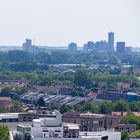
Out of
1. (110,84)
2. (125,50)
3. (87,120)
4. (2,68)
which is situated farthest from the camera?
(125,50)

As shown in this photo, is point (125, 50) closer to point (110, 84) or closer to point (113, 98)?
point (110, 84)

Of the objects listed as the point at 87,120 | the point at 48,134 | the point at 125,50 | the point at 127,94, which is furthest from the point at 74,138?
the point at 125,50

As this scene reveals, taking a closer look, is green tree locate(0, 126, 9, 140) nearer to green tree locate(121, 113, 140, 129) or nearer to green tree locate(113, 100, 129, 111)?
green tree locate(121, 113, 140, 129)

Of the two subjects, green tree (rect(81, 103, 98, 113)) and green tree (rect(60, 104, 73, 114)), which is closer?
green tree (rect(81, 103, 98, 113))

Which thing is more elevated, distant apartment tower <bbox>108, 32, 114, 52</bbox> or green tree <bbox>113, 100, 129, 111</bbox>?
green tree <bbox>113, 100, 129, 111</bbox>


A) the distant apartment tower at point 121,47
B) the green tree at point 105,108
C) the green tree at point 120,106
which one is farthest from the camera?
the distant apartment tower at point 121,47

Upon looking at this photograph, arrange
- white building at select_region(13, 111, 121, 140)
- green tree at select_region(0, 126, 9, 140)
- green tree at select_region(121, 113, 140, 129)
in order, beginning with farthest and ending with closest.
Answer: green tree at select_region(121, 113, 140, 129), green tree at select_region(0, 126, 9, 140), white building at select_region(13, 111, 121, 140)

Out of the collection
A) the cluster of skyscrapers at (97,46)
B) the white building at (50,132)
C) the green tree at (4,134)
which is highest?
the white building at (50,132)

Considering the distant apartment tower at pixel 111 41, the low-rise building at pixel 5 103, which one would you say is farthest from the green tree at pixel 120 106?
the distant apartment tower at pixel 111 41

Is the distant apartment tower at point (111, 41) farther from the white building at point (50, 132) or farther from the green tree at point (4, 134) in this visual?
the white building at point (50, 132)

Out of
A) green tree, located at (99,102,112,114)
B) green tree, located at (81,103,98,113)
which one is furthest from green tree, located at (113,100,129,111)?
green tree, located at (81,103,98,113)

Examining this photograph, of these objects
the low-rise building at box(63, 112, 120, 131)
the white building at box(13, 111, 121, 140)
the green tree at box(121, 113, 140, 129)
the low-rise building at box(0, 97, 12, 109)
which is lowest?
the low-rise building at box(0, 97, 12, 109)
